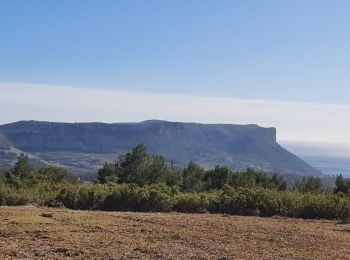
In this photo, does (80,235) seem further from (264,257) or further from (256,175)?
(256,175)

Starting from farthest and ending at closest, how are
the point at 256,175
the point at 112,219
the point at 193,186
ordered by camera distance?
the point at 256,175 < the point at 193,186 < the point at 112,219

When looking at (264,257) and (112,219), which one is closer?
(264,257)

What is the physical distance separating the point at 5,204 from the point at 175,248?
618 inches

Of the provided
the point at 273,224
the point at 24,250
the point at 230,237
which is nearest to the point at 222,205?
the point at 273,224

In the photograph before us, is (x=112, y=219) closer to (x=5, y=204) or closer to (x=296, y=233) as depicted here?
(x=296, y=233)

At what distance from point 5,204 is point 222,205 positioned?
10.7 metres

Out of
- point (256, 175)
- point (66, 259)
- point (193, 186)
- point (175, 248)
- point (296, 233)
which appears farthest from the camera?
point (256, 175)

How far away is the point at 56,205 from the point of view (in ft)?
93.7

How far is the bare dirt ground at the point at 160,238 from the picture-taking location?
14445 millimetres

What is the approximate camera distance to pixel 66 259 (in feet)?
43.4

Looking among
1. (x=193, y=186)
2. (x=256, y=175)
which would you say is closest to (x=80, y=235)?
(x=193, y=186)

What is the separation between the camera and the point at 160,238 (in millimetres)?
17234

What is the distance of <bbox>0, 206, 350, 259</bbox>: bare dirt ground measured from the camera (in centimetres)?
1445

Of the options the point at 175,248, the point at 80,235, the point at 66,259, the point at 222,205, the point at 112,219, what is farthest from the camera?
the point at 222,205
